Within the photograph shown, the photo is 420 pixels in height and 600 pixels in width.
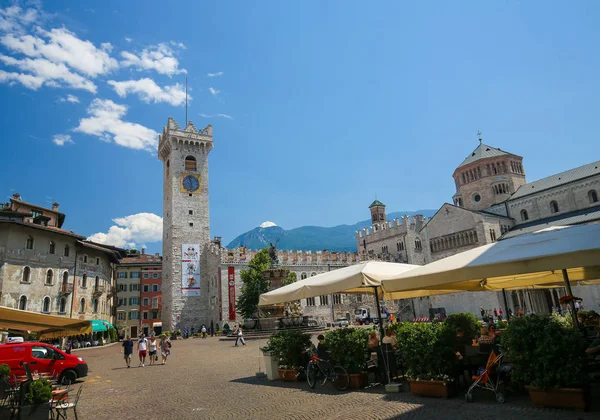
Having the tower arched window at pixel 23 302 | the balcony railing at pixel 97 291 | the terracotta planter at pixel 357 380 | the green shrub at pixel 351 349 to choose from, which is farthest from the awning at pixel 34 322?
the balcony railing at pixel 97 291

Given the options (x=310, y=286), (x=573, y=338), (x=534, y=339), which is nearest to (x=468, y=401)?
(x=534, y=339)

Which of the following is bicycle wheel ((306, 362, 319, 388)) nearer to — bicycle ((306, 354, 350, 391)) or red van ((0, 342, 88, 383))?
bicycle ((306, 354, 350, 391))

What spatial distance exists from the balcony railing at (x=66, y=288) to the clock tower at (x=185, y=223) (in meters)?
14.5

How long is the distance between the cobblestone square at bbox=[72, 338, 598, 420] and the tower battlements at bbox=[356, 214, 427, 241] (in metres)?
50.0

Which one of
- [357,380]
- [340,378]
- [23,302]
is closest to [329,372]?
[340,378]

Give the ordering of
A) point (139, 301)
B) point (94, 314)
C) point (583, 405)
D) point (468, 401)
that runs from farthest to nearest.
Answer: point (139, 301)
point (94, 314)
point (468, 401)
point (583, 405)

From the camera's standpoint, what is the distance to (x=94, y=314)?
41.2m

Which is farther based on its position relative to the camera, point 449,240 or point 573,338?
point 449,240

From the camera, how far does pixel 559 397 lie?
6211 millimetres

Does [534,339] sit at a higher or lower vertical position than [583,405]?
higher

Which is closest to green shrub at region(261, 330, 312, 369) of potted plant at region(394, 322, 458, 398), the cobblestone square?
the cobblestone square

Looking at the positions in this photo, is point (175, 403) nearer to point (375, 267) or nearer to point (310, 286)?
point (310, 286)

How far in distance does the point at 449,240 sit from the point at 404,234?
382 inches

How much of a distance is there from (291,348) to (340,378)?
2122 mm
